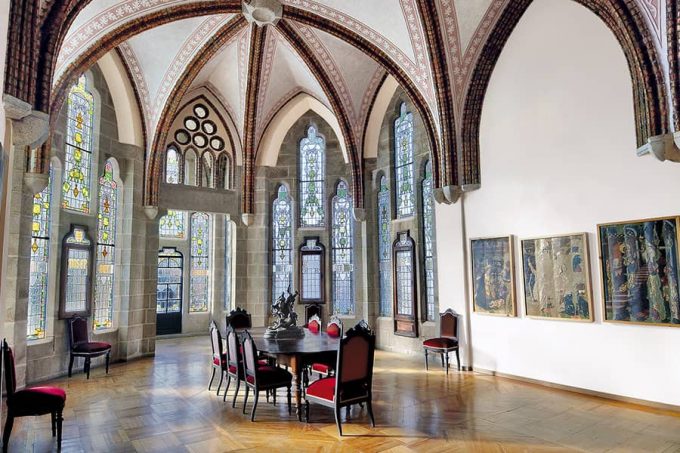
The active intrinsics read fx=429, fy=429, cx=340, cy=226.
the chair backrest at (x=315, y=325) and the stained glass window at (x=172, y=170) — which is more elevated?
the stained glass window at (x=172, y=170)

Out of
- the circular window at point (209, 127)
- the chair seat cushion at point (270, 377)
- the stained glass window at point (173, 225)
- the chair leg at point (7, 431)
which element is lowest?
the chair leg at point (7, 431)

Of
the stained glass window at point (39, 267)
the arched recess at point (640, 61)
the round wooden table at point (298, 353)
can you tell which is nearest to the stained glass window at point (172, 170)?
the stained glass window at point (39, 267)

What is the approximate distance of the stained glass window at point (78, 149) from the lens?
29.0 ft

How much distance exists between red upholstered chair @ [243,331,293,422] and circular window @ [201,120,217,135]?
8356 millimetres

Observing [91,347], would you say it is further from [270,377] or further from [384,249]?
[384,249]

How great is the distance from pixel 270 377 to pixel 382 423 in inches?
63.4

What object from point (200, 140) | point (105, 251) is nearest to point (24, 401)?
point (105, 251)

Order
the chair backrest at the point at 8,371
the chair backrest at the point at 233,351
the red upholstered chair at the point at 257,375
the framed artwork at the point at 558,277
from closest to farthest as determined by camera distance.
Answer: the chair backrest at the point at 8,371
the red upholstered chair at the point at 257,375
the chair backrest at the point at 233,351
the framed artwork at the point at 558,277

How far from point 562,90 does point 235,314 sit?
24.5 ft

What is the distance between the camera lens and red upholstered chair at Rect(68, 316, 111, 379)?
315 inches

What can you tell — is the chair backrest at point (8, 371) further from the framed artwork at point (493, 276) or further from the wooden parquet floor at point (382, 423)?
the framed artwork at point (493, 276)

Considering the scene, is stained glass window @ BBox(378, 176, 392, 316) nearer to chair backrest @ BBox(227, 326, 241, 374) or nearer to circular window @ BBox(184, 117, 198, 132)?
circular window @ BBox(184, 117, 198, 132)

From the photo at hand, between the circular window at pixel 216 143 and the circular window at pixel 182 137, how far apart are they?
0.69 meters

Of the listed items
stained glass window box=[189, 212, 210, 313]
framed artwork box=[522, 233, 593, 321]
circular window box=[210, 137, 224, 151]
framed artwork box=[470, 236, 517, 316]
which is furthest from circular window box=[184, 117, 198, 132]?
framed artwork box=[522, 233, 593, 321]
